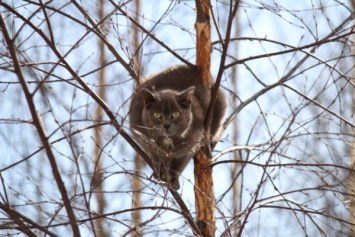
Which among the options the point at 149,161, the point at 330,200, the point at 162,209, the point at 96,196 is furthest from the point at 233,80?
the point at 162,209

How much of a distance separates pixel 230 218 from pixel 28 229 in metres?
1.04

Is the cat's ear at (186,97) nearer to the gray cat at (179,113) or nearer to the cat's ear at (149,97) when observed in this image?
the gray cat at (179,113)

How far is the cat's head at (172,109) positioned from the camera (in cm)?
493

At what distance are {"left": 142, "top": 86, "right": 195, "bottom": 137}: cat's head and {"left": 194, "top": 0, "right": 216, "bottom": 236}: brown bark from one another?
25 centimetres

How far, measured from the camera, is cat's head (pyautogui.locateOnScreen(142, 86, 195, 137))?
493 cm

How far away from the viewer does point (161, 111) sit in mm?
5000

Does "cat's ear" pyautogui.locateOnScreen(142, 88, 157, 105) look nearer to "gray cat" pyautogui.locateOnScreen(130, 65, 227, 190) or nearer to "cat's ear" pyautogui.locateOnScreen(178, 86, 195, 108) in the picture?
"gray cat" pyautogui.locateOnScreen(130, 65, 227, 190)

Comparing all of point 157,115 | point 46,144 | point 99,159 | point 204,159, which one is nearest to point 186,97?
point 157,115

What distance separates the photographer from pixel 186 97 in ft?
16.4

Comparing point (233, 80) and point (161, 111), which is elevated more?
point (233, 80)

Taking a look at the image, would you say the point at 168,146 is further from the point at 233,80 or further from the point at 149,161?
the point at 233,80

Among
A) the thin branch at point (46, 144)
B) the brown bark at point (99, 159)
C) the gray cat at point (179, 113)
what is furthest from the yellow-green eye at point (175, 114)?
the thin branch at point (46, 144)

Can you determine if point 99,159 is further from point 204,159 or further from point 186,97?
point 186,97

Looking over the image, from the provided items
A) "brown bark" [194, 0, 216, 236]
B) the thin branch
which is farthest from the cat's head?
the thin branch
